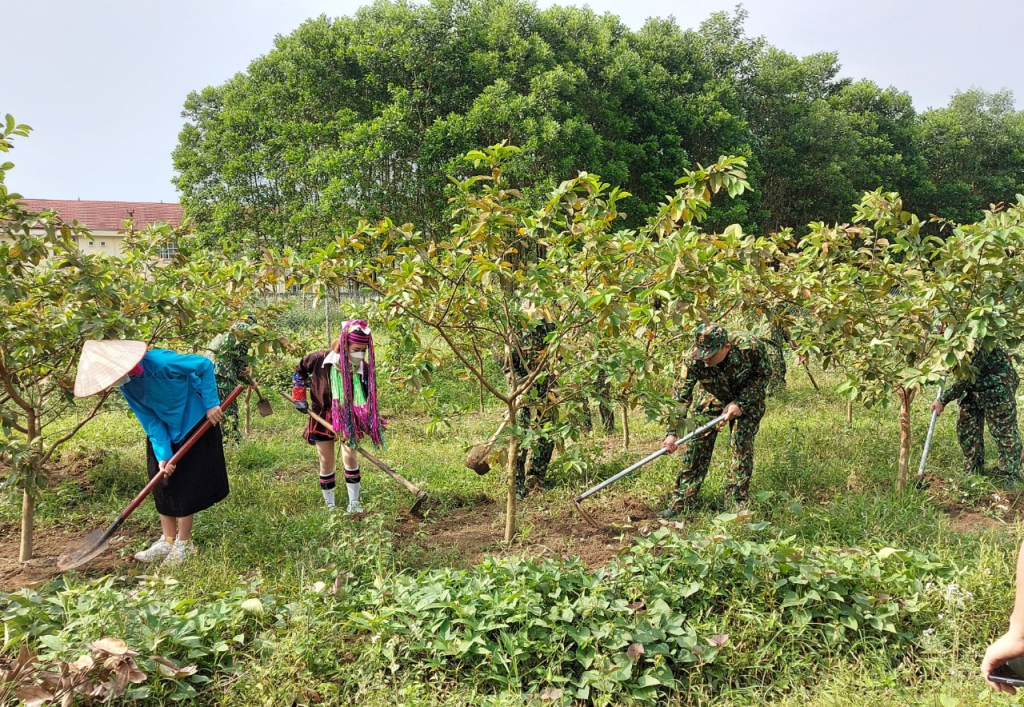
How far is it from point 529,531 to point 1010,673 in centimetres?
309

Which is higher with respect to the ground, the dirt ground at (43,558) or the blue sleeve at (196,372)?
the blue sleeve at (196,372)

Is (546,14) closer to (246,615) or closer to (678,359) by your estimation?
(678,359)

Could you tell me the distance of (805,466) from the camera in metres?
5.43

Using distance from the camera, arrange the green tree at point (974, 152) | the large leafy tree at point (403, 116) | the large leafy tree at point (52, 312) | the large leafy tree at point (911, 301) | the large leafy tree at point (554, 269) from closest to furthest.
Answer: the large leafy tree at point (554, 269) → the large leafy tree at point (52, 312) → the large leafy tree at point (911, 301) → the large leafy tree at point (403, 116) → the green tree at point (974, 152)

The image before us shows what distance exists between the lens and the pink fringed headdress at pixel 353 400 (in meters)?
4.66

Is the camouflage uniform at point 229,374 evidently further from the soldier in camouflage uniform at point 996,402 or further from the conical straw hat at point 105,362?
the soldier in camouflage uniform at point 996,402

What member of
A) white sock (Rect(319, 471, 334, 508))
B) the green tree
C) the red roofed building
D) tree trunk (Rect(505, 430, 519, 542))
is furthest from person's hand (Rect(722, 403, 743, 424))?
the red roofed building

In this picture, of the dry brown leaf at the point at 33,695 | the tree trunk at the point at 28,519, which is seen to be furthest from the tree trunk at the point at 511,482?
the tree trunk at the point at 28,519

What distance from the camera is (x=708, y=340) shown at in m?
4.38

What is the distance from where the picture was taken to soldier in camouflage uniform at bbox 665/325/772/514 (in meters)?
4.42

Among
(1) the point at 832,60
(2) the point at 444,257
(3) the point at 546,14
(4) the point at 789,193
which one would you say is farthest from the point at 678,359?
(1) the point at 832,60

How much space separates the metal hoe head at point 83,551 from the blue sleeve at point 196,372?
1.05 m

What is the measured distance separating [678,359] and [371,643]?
3.22 metres

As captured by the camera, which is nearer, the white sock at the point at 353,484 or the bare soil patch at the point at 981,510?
the bare soil patch at the point at 981,510
